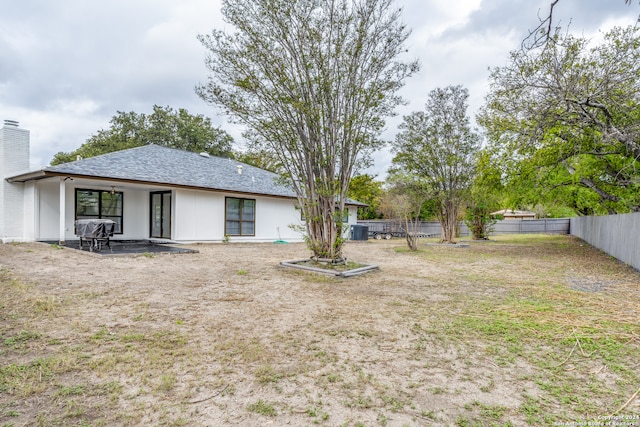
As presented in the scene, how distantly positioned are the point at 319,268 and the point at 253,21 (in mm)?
5258

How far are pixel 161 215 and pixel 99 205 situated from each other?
220 cm

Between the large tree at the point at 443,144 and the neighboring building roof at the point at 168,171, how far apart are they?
239 inches

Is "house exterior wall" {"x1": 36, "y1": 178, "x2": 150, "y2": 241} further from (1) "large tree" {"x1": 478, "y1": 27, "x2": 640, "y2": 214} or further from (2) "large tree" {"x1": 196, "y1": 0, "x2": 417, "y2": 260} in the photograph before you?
(1) "large tree" {"x1": 478, "y1": 27, "x2": 640, "y2": 214}

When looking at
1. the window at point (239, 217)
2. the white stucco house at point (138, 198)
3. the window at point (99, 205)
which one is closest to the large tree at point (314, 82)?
the white stucco house at point (138, 198)

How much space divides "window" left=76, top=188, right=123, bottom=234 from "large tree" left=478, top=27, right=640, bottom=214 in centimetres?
1364

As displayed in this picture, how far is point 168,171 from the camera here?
1355 centimetres

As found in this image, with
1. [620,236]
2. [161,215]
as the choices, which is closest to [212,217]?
[161,215]

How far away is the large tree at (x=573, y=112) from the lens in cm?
741

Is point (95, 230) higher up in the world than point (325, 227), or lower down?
lower down

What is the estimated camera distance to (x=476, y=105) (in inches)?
528

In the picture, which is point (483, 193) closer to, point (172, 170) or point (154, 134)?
point (172, 170)

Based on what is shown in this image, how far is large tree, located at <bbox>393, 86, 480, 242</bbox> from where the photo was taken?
46.1 ft

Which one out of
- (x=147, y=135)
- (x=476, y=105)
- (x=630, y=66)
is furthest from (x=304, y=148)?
(x=147, y=135)

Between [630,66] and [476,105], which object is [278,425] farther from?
[476,105]
